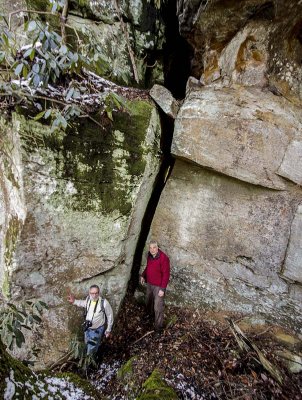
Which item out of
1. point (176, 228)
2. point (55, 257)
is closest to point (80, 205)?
point (55, 257)

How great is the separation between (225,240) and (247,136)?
7.08 feet

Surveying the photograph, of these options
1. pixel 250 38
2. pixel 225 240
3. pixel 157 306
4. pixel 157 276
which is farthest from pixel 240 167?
pixel 157 306

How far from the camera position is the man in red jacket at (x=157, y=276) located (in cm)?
546

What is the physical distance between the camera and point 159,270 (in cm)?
554

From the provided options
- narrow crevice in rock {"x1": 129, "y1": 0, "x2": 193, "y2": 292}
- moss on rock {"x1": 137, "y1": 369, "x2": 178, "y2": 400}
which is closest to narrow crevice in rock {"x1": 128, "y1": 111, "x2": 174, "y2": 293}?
narrow crevice in rock {"x1": 129, "y1": 0, "x2": 193, "y2": 292}

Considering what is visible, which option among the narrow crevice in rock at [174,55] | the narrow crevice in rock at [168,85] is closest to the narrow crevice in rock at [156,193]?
the narrow crevice in rock at [168,85]

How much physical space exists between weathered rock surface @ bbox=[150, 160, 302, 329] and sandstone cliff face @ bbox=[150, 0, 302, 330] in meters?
0.02

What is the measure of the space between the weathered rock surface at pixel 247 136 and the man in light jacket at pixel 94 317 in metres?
3.19

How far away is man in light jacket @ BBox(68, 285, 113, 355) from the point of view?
497 centimetres

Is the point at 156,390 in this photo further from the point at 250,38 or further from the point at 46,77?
the point at 250,38

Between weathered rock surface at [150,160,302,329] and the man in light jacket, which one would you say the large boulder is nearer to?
the man in light jacket

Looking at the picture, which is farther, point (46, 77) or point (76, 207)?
point (76, 207)

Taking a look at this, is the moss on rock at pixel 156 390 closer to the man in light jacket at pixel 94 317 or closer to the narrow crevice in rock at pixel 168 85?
the man in light jacket at pixel 94 317

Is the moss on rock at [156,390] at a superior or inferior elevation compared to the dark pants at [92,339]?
superior
